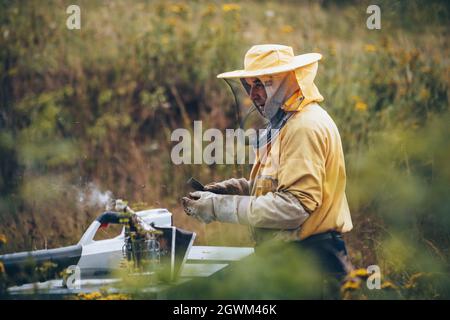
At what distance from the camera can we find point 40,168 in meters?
5.71

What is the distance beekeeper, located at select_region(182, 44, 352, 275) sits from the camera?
3.21 m

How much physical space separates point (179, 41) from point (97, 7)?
110 centimetres

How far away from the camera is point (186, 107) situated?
22.0 feet

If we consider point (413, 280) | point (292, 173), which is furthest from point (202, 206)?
point (413, 280)

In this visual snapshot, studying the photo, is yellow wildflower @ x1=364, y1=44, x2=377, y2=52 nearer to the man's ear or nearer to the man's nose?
the man's ear

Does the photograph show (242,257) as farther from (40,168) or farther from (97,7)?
(97,7)

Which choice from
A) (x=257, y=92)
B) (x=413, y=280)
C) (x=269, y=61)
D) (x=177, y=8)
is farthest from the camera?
(x=177, y=8)

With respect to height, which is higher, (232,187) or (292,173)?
(292,173)

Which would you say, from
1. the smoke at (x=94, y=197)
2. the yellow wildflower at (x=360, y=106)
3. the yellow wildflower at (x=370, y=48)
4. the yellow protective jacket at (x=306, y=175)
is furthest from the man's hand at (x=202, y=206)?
the yellow wildflower at (x=370, y=48)

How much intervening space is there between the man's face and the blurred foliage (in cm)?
144

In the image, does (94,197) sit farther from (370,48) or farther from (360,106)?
(370,48)

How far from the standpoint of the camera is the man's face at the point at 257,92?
3445mm

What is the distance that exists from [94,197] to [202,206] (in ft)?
6.59
